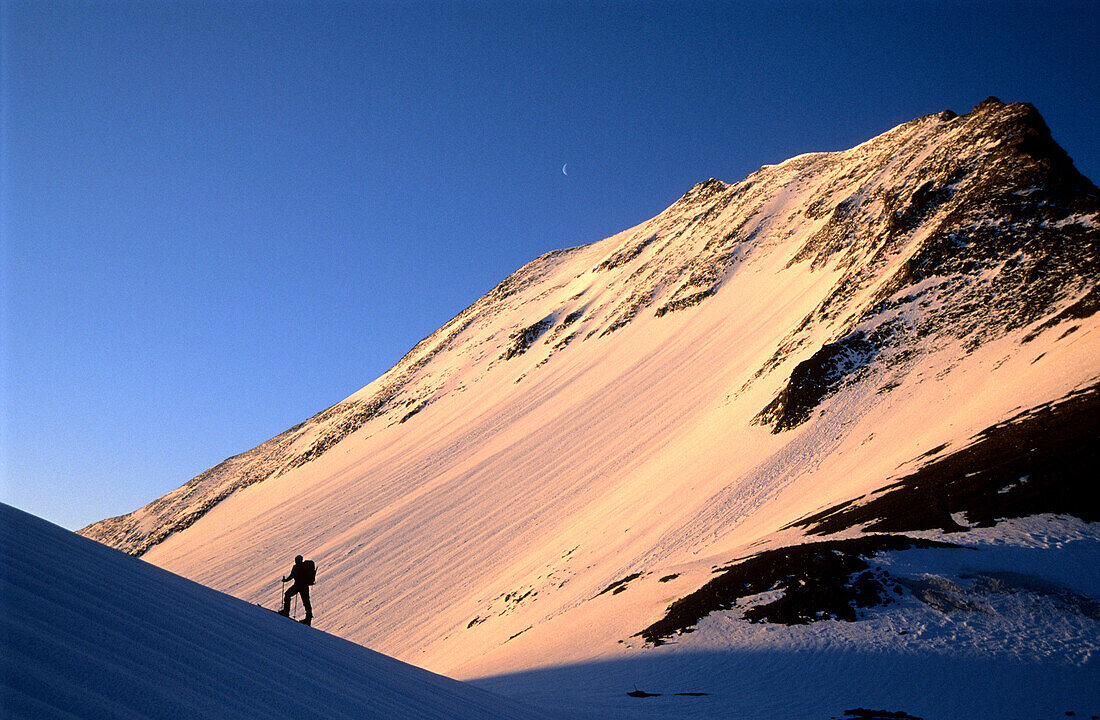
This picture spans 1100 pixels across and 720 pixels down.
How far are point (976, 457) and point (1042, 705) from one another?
12.5 metres

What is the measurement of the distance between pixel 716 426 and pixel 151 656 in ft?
154

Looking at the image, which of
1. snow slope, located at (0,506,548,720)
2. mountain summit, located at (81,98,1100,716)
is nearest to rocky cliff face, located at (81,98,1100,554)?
mountain summit, located at (81,98,1100,716)

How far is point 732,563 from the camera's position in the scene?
64.4 feet

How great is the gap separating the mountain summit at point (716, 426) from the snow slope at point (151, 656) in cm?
1035

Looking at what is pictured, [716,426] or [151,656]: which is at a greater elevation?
[151,656]

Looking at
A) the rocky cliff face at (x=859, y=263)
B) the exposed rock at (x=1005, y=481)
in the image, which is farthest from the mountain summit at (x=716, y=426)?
the rocky cliff face at (x=859, y=263)

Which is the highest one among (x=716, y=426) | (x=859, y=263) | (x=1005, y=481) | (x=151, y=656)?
(x=859, y=263)

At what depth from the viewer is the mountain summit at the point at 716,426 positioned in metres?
22.5

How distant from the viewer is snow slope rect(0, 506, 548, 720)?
3.15m

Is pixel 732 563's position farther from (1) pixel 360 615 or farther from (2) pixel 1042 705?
(1) pixel 360 615

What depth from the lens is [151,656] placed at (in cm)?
411

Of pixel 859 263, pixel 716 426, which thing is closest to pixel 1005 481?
pixel 716 426

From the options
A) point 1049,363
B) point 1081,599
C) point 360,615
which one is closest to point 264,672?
point 1081,599

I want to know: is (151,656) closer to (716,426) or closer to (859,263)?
(716,426)
